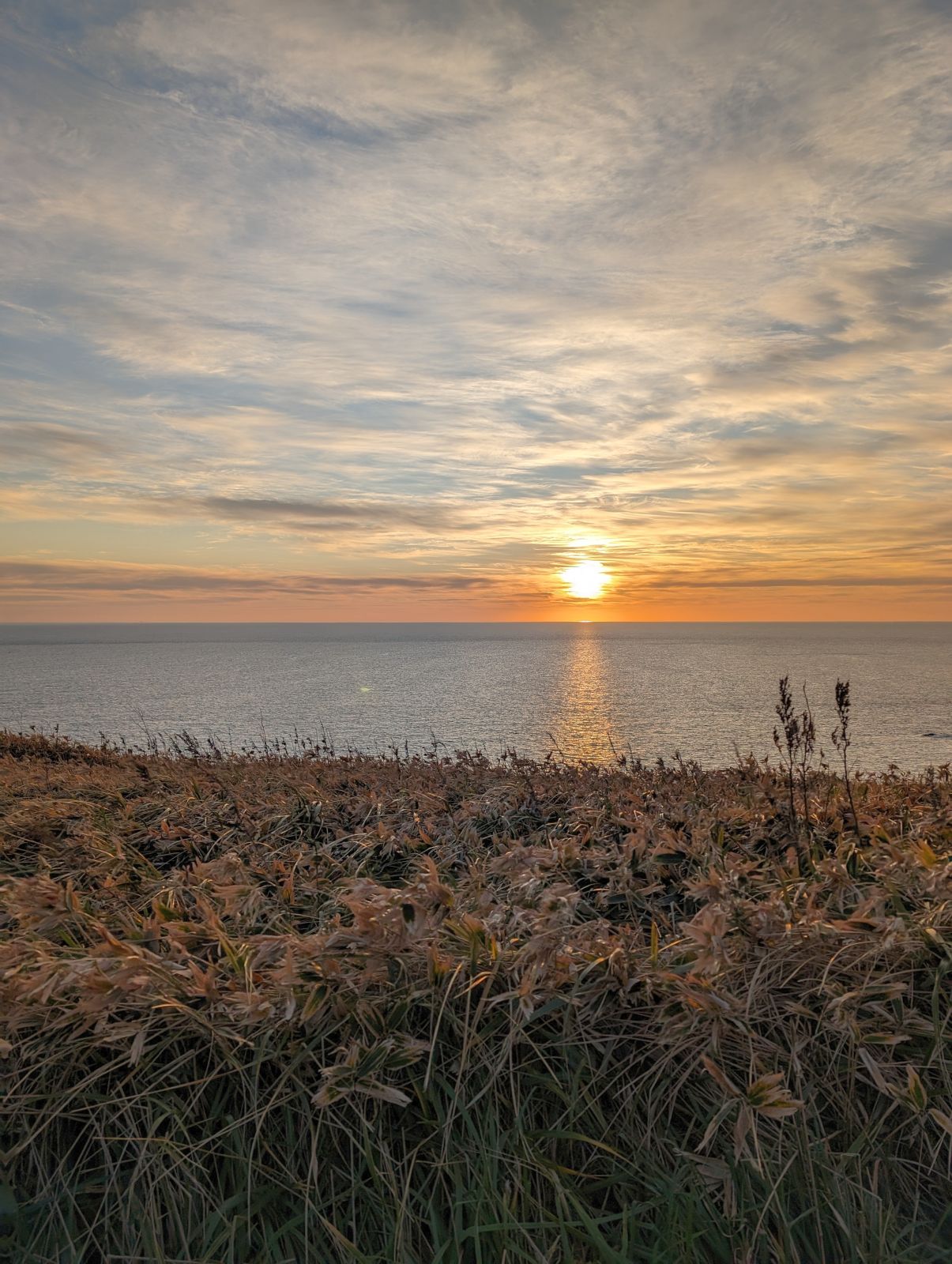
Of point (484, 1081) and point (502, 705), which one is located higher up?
point (484, 1081)

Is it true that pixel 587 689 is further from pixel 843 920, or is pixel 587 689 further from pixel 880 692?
pixel 843 920

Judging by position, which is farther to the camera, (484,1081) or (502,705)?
(502,705)

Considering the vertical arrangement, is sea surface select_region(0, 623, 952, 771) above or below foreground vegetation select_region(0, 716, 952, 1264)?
below

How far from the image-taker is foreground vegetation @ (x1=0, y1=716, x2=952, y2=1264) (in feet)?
9.39

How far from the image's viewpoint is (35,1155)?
3.10 metres

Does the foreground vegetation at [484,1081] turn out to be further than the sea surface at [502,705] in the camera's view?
No

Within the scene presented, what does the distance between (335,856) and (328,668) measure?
5583 inches

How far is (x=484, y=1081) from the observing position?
Result: 3.24 m

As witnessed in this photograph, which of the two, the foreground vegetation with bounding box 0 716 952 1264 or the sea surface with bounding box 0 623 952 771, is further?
the sea surface with bounding box 0 623 952 771

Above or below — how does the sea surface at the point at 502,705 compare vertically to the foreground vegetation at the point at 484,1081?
below

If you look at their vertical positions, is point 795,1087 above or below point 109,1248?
above

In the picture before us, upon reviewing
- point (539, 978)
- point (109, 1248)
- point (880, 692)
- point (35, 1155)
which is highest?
point (539, 978)

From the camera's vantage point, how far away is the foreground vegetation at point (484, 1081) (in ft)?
9.39

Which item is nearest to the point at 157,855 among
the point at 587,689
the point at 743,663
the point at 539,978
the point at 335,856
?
the point at 335,856
